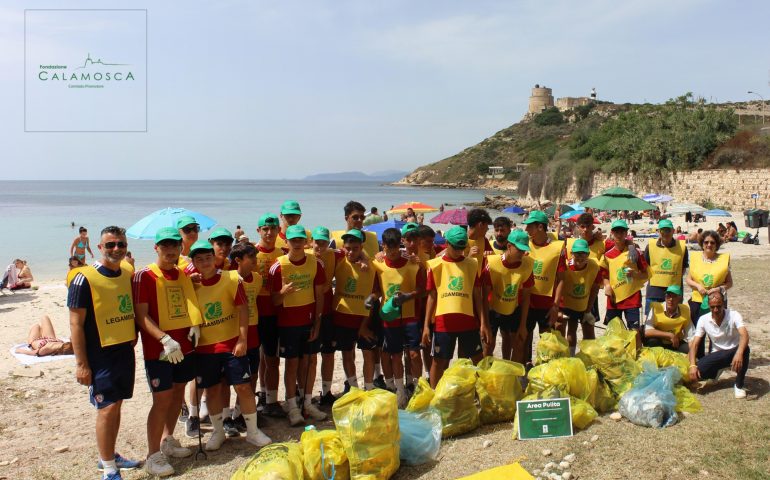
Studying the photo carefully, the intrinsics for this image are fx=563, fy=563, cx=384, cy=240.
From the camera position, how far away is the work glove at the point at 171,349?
424 centimetres

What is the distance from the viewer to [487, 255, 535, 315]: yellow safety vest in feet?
18.7

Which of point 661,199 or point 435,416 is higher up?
point 661,199

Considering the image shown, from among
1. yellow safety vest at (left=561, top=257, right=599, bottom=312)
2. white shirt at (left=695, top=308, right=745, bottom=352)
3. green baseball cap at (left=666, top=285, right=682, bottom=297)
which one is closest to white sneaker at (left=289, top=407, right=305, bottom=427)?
yellow safety vest at (left=561, top=257, right=599, bottom=312)

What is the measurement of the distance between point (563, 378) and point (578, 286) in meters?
1.90

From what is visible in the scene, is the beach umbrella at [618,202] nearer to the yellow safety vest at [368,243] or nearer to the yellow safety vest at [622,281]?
the yellow safety vest at [622,281]

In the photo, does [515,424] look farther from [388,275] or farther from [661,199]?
[661,199]

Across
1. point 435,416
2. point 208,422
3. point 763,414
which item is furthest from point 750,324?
point 208,422

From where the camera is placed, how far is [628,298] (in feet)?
21.6

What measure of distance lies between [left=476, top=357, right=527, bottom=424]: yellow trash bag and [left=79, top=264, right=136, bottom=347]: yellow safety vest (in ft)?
9.48

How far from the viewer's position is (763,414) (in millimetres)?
4840

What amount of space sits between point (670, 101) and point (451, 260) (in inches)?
1762

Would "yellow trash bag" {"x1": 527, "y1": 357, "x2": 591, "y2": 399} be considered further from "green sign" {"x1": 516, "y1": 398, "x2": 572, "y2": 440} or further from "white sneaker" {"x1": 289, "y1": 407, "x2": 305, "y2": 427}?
"white sneaker" {"x1": 289, "y1": 407, "x2": 305, "y2": 427}

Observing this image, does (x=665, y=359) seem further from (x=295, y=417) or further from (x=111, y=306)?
(x=111, y=306)

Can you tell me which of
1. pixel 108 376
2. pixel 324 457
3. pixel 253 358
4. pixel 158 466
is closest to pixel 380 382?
pixel 253 358
